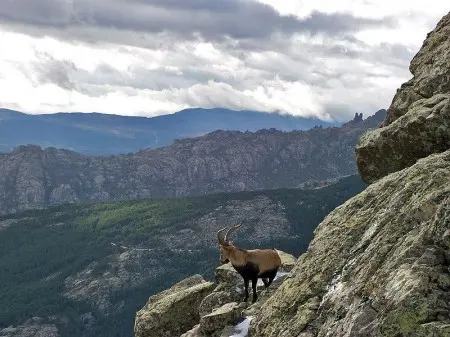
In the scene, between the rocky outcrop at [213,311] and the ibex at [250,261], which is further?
the ibex at [250,261]

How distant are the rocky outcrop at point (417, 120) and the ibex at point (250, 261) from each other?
8.73 metres

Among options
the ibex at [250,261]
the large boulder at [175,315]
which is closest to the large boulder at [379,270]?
the ibex at [250,261]

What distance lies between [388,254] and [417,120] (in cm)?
1246

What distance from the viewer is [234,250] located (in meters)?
32.4

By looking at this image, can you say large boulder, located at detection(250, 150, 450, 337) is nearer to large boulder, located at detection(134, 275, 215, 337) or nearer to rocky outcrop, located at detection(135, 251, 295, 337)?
rocky outcrop, located at detection(135, 251, 295, 337)

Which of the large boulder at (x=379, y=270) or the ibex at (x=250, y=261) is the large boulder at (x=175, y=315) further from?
the large boulder at (x=379, y=270)

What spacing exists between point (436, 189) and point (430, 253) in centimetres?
375

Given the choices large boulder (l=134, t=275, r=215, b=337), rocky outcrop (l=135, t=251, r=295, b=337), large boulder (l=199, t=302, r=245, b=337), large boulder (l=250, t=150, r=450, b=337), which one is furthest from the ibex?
large boulder (l=134, t=275, r=215, b=337)

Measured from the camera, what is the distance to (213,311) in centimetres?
3484

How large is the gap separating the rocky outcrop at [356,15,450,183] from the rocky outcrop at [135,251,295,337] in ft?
32.9

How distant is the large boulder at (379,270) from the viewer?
15.9 metres

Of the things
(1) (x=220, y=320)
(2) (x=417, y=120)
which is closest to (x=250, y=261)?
(1) (x=220, y=320)

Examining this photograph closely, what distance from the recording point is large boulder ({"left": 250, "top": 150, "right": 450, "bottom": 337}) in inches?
625

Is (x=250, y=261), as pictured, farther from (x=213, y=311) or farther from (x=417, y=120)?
(x=417, y=120)
